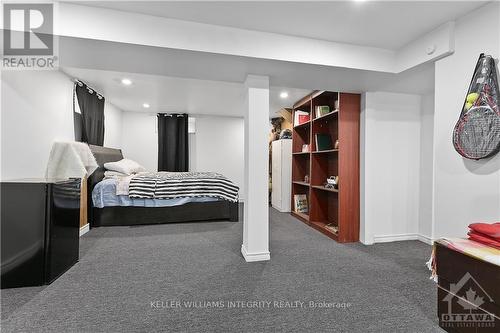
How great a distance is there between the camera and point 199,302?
1.71 metres

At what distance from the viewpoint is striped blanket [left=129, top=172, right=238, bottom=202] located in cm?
373

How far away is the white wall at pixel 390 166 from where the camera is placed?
3000 mm

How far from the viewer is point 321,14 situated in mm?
1854

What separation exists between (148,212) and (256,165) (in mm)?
2278

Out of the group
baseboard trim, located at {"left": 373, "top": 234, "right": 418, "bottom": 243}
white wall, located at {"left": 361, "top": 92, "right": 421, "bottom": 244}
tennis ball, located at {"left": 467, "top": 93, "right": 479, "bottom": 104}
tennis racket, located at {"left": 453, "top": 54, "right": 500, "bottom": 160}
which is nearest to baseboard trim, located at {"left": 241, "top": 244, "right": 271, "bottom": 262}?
white wall, located at {"left": 361, "top": 92, "right": 421, "bottom": 244}

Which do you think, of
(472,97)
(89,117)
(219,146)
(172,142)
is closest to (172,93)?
(89,117)

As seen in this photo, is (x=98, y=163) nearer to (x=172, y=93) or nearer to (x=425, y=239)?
(x=172, y=93)

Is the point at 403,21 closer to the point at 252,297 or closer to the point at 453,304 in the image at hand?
the point at 453,304

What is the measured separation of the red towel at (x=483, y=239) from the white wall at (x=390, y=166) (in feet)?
5.11

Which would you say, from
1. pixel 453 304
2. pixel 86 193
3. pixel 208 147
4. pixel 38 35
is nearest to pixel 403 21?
pixel 453 304

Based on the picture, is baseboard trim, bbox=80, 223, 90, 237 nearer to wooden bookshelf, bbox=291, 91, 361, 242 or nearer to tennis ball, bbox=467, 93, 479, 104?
wooden bookshelf, bbox=291, 91, 361, 242

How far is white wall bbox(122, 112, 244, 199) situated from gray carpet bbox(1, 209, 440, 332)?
320 centimetres

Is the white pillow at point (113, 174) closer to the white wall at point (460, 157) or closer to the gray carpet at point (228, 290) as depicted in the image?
the gray carpet at point (228, 290)

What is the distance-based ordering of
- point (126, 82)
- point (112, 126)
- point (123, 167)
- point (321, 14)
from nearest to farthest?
1. point (321, 14)
2. point (126, 82)
3. point (123, 167)
4. point (112, 126)
